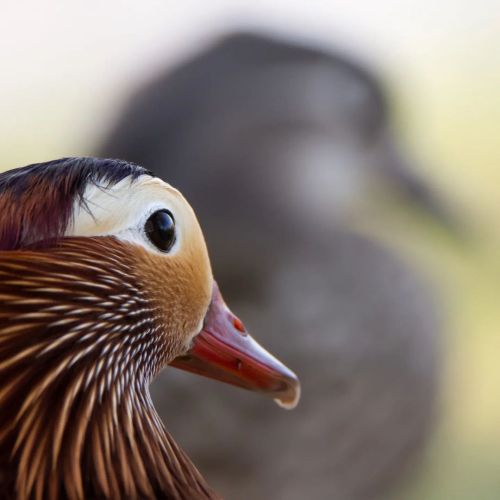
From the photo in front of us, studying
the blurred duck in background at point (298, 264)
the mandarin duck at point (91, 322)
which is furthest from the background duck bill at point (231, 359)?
the blurred duck in background at point (298, 264)

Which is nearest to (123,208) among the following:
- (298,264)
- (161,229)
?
(161,229)

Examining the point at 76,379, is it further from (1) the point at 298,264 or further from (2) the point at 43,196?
(1) the point at 298,264

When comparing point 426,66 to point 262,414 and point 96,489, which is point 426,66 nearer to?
point 262,414

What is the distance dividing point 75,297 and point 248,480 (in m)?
0.86

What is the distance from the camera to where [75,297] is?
43 centimetres

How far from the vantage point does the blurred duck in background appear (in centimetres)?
123

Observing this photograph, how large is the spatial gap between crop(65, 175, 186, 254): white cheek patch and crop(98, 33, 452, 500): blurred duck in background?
0.75 meters

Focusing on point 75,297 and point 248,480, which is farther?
point 248,480

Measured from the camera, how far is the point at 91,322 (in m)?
0.43

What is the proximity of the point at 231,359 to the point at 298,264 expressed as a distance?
2.57 feet

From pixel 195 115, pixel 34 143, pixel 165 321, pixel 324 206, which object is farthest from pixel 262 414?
pixel 165 321

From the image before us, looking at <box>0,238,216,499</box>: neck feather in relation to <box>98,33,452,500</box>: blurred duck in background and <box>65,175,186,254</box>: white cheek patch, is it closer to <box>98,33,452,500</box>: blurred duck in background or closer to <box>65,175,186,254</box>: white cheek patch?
<box>65,175,186,254</box>: white cheek patch

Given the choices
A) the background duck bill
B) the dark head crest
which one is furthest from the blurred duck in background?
the dark head crest

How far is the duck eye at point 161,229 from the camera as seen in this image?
44 cm
